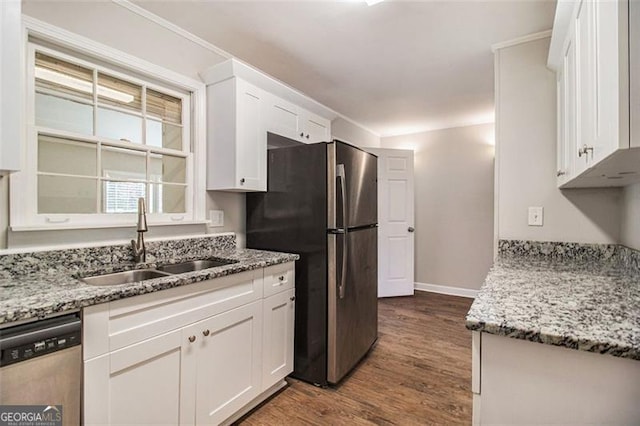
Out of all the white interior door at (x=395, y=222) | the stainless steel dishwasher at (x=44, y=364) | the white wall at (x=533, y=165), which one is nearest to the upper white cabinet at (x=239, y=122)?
the stainless steel dishwasher at (x=44, y=364)

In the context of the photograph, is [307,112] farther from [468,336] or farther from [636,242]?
[468,336]

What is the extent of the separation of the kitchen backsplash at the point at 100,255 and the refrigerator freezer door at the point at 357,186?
0.95m

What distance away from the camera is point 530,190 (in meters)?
1.96

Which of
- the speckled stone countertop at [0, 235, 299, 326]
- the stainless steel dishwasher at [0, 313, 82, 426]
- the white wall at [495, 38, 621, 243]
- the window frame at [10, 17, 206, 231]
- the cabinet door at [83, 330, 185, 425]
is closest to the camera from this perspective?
the stainless steel dishwasher at [0, 313, 82, 426]

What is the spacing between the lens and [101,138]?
173 cm

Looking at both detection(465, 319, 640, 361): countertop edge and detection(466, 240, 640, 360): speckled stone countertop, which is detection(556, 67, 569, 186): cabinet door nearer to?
detection(466, 240, 640, 360): speckled stone countertop

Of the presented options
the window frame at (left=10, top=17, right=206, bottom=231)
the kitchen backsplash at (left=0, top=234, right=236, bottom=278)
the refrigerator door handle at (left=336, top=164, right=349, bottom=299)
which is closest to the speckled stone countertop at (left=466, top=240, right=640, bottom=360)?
the refrigerator door handle at (left=336, top=164, right=349, bottom=299)

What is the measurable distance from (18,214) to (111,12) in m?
1.23

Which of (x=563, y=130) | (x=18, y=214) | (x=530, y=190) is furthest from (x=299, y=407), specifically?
(x=563, y=130)

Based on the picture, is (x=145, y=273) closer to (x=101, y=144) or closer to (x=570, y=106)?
(x=101, y=144)

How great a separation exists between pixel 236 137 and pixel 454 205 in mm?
3417

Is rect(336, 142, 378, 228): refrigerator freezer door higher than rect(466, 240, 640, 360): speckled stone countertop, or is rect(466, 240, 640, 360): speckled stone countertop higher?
rect(336, 142, 378, 228): refrigerator freezer door

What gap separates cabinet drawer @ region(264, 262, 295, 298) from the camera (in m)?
1.88

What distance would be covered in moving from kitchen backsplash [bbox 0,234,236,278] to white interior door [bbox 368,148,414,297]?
2533 mm
